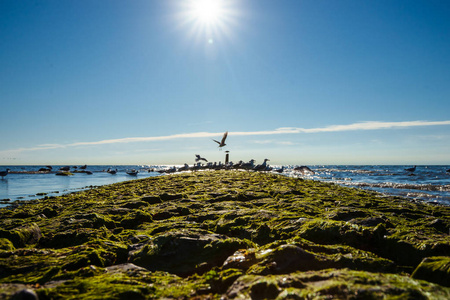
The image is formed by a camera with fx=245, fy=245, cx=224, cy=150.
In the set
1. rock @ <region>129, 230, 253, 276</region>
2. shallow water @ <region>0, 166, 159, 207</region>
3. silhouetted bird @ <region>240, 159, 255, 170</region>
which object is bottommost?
shallow water @ <region>0, 166, 159, 207</region>

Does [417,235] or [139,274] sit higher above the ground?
[417,235]

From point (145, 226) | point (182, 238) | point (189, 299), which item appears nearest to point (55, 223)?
point (145, 226)

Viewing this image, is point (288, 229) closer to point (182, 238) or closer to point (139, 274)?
point (182, 238)

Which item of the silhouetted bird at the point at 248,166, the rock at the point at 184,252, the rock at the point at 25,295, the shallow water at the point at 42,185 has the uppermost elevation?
the silhouetted bird at the point at 248,166

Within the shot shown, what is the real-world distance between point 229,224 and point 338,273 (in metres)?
3.80

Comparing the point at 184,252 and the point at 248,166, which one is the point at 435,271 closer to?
the point at 184,252

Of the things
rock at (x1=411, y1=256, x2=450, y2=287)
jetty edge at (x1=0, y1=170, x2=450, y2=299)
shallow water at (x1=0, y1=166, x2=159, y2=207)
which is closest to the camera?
jetty edge at (x1=0, y1=170, x2=450, y2=299)

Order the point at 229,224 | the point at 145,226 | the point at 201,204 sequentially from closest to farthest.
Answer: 1. the point at 229,224
2. the point at 145,226
3. the point at 201,204

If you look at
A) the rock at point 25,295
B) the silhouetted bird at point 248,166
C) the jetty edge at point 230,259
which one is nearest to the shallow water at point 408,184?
the silhouetted bird at point 248,166

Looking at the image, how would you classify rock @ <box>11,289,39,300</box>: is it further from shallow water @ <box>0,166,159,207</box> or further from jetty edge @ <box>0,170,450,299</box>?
shallow water @ <box>0,166,159,207</box>

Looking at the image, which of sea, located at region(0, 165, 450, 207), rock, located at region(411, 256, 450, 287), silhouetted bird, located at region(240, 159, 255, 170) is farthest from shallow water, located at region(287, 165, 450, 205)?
rock, located at region(411, 256, 450, 287)

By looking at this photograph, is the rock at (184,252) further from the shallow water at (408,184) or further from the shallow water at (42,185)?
the shallow water at (408,184)

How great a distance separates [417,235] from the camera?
5555 mm

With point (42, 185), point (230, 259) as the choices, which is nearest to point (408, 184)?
point (230, 259)
